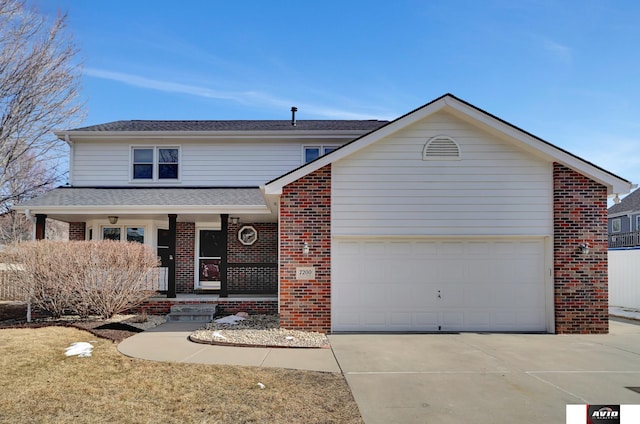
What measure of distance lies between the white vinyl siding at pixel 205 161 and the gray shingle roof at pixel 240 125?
640 mm

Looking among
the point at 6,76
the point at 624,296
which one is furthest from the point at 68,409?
the point at 624,296

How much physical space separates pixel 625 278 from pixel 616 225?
21.4 m

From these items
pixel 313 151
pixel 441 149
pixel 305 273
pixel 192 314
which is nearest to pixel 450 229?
pixel 441 149

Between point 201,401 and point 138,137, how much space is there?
467 inches

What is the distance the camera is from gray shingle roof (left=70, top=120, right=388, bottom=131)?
52.2ft

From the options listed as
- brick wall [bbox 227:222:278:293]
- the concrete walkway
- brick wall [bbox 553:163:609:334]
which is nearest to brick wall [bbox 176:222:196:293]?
brick wall [bbox 227:222:278:293]

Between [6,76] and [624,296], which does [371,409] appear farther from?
[6,76]

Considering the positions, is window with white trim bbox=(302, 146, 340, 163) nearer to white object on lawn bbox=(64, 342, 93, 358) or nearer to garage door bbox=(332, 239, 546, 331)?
garage door bbox=(332, 239, 546, 331)

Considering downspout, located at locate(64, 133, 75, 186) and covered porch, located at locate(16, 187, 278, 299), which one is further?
downspout, located at locate(64, 133, 75, 186)

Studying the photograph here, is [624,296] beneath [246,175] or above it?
beneath

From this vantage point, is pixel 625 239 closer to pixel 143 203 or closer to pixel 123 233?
pixel 143 203

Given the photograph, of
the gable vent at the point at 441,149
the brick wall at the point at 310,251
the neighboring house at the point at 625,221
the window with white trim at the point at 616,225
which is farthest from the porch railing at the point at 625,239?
the brick wall at the point at 310,251

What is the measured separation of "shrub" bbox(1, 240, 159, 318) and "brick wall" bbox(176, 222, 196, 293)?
3.18 meters

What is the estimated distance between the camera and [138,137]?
15.2 m
